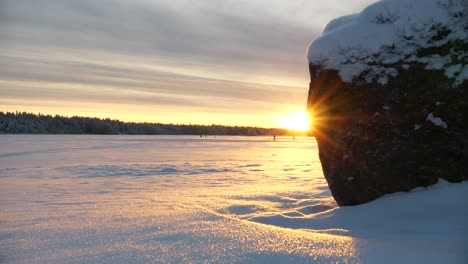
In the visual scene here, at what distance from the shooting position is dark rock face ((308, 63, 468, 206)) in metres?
3.66

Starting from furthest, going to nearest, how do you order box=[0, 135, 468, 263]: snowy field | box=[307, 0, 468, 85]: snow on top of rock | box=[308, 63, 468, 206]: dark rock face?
box=[307, 0, 468, 85]: snow on top of rock → box=[308, 63, 468, 206]: dark rock face → box=[0, 135, 468, 263]: snowy field

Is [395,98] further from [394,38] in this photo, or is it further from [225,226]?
[225,226]

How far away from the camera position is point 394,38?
4055 mm

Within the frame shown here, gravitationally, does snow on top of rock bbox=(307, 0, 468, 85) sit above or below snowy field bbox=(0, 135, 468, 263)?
above

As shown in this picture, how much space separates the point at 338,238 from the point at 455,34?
261 cm

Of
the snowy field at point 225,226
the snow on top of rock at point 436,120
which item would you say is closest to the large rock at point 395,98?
the snow on top of rock at point 436,120

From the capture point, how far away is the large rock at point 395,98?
12.1 feet

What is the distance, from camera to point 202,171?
843cm

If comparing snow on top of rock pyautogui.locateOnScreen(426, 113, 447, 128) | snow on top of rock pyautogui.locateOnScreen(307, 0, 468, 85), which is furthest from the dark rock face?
snow on top of rock pyautogui.locateOnScreen(307, 0, 468, 85)

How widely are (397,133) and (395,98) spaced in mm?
389

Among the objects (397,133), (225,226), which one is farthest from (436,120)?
(225,226)

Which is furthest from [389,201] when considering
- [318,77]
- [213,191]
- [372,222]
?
[213,191]

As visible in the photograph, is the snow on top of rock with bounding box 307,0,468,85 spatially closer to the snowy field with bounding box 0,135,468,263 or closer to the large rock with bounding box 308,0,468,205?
the large rock with bounding box 308,0,468,205

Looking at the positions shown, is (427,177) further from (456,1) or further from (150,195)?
(150,195)
